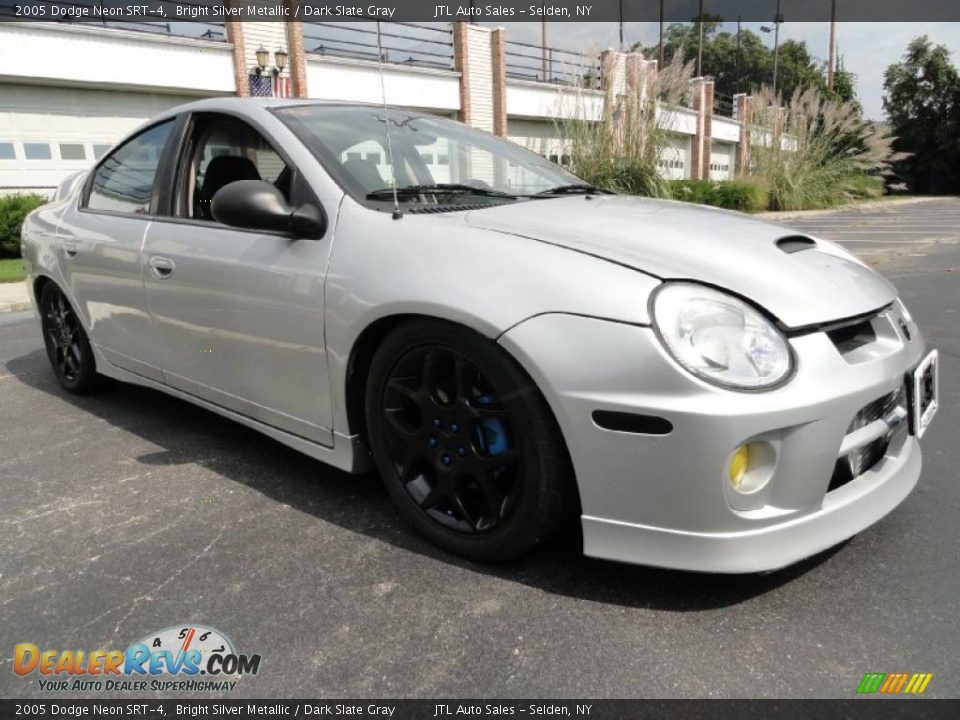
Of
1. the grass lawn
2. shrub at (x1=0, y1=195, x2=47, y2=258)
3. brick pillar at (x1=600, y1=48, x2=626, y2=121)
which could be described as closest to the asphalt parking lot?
the grass lawn

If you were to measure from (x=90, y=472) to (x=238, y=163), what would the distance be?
1423mm

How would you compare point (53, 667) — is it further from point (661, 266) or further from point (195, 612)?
point (661, 266)

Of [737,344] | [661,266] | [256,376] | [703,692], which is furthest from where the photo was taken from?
[256,376]

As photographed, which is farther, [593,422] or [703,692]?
[593,422]

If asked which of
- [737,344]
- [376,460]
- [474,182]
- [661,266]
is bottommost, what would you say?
[376,460]

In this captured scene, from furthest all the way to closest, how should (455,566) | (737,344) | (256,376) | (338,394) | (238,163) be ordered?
1. (238,163)
2. (256,376)
3. (338,394)
4. (455,566)
5. (737,344)

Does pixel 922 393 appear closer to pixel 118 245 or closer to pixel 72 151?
pixel 118 245

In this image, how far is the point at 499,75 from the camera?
2294 centimetres

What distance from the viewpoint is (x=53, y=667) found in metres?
1.84

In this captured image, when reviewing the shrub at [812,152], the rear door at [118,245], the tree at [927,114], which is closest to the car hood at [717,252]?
the rear door at [118,245]

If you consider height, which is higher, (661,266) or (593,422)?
(661,266)

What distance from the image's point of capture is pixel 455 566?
221 centimetres

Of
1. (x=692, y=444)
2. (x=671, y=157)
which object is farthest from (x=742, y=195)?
(x=692, y=444)

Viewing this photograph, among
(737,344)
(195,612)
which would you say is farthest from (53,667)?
(737,344)
